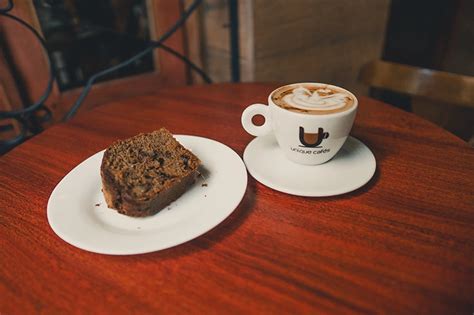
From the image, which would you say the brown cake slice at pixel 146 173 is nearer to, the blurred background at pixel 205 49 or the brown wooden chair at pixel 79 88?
the brown wooden chair at pixel 79 88

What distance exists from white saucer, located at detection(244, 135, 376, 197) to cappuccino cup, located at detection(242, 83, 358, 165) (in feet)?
0.07

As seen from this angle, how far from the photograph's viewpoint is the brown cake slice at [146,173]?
502 mm

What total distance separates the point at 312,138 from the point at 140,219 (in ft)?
0.98

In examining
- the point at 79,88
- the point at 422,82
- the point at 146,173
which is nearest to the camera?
the point at 146,173

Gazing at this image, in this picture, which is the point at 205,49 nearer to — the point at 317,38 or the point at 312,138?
the point at 317,38

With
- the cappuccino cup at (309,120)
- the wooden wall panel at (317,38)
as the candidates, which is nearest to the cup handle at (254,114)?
the cappuccino cup at (309,120)

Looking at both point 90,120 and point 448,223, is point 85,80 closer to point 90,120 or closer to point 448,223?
point 90,120

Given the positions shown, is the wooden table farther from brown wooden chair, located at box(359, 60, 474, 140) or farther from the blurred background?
the blurred background

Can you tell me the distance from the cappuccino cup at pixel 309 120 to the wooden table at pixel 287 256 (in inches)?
3.4

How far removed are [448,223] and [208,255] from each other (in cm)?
34

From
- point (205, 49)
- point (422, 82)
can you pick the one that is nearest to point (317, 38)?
point (205, 49)

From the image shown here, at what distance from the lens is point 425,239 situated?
0.46 meters

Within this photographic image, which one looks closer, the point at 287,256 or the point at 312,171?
the point at 287,256

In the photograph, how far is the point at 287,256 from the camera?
446mm
